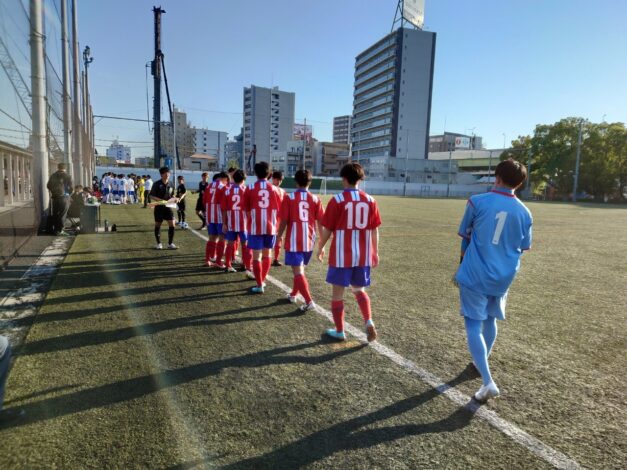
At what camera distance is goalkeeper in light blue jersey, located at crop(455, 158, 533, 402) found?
10.0 feet

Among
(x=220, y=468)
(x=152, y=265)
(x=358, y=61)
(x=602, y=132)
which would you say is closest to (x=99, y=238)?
(x=152, y=265)

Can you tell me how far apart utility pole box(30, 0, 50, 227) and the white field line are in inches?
102

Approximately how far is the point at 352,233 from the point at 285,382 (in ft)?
5.24

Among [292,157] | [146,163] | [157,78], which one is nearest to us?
[157,78]

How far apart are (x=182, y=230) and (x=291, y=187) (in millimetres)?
37193

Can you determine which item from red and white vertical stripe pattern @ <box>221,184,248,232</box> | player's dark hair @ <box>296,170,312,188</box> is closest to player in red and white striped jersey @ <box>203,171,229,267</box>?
red and white vertical stripe pattern @ <box>221,184,248,232</box>

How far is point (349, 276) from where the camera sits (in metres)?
Answer: 4.07

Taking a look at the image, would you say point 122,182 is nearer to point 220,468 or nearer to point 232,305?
point 232,305

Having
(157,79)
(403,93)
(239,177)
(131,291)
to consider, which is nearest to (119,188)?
(239,177)

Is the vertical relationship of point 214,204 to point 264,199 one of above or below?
below

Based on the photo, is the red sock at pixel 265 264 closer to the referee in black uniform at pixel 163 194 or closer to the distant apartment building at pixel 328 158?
the referee in black uniform at pixel 163 194

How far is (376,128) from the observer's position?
4055 inches

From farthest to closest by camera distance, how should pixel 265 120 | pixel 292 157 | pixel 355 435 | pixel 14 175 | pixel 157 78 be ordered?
1. pixel 265 120
2. pixel 292 157
3. pixel 157 78
4. pixel 14 175
5. pixel 355 435

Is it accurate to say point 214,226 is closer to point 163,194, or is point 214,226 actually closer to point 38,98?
point 163,194
